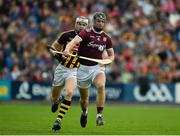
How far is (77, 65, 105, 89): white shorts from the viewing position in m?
15.4

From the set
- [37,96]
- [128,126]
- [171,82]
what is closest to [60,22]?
[37,96]

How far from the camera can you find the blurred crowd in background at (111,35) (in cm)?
2892

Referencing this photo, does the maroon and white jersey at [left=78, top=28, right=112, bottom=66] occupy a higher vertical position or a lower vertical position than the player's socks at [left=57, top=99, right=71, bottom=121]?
higher

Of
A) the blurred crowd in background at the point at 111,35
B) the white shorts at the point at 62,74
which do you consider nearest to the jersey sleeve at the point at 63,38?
the white shorts at the point at 62,74

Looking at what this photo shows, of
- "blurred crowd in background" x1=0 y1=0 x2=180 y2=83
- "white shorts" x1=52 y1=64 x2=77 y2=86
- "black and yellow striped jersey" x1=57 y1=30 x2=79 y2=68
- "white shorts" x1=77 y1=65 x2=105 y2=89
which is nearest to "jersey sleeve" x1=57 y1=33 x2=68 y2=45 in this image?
"black and yellow striped jersey" x1=57 y1=30 x2=79 y2=68

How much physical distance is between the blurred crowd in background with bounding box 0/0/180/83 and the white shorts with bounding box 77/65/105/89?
12.8m

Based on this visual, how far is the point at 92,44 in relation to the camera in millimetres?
15180

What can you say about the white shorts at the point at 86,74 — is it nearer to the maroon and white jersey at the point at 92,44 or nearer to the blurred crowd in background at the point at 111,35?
the maroon and white jersey at the point at 92,44

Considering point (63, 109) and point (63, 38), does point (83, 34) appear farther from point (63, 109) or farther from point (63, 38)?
point (63, 109)

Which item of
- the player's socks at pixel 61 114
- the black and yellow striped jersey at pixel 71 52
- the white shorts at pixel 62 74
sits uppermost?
the black and yellow striped jersey at pixel 71 52

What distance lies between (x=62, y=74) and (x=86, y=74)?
76 cm

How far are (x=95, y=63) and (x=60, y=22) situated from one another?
50.9 ft

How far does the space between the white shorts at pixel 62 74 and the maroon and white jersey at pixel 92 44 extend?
0.52 metres

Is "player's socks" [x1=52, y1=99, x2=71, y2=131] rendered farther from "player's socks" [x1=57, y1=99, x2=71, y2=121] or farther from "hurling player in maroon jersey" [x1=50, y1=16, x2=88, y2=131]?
"hurling player in maroon jersey" [x1=50, y1=16, x2=88, y2=131]
